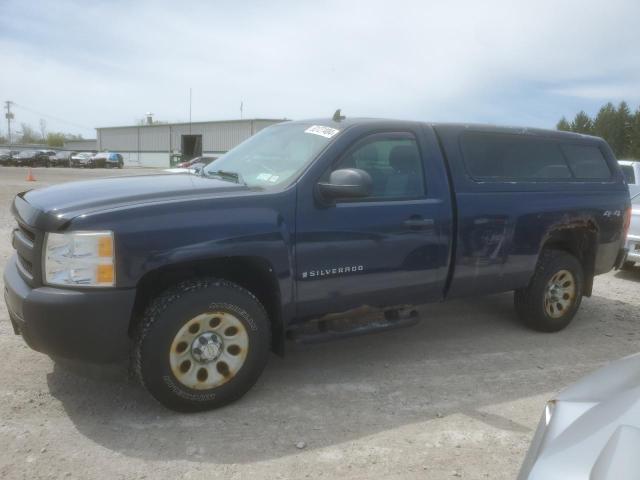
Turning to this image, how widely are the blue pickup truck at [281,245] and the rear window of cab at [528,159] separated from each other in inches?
0.7

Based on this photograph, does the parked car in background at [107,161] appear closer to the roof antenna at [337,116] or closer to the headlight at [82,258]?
the roof antenna at [337,116]

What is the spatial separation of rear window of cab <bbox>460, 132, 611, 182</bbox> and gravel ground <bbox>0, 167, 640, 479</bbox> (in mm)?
1504

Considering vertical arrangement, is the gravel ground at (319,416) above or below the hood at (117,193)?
below

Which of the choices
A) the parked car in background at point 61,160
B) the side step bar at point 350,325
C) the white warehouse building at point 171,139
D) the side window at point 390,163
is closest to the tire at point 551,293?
the side step bar at point 350,325

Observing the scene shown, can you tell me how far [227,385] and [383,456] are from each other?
1033 mm

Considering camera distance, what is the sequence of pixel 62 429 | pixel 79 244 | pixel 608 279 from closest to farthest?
pixel 79 244 → pixel 62 429 → pixel 608 279

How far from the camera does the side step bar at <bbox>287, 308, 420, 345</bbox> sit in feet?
12.0

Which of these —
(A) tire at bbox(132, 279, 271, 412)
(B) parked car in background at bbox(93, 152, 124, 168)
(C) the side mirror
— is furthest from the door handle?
(B) parked car in background at bbox(93, 152, 124, 168)

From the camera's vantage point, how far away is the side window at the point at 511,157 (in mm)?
4473

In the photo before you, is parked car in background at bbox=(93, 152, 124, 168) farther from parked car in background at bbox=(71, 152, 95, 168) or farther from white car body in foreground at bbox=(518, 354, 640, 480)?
white car body in foreground at bbox=(518, 354, 640, 480)

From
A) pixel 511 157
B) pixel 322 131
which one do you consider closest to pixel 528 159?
pixel 511 157

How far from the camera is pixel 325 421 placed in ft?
10.7

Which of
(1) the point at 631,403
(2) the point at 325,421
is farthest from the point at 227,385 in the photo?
(1) the point at 631,403

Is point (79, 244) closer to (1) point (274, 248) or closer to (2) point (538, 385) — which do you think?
(1) point (274, 248)
